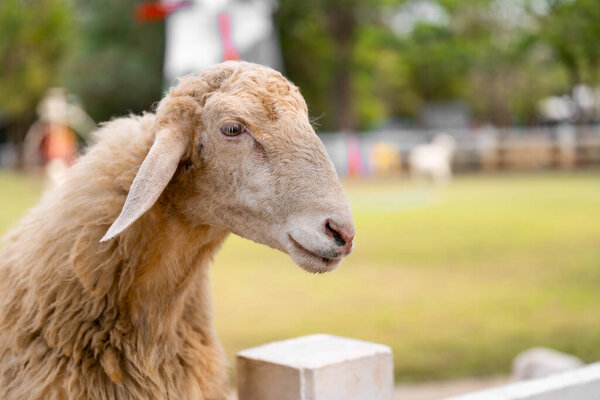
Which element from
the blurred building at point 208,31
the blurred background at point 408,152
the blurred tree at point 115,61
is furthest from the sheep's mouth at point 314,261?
the blurred tree at point 115,61

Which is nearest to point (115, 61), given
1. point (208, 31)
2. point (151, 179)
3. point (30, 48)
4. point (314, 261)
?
point (30, 48)

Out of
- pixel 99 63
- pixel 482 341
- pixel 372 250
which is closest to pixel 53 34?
pixel 99 63

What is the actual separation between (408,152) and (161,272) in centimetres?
2463

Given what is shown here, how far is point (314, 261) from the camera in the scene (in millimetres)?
2203

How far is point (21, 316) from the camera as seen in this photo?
8.05 ft

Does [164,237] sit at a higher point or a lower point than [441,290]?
lower

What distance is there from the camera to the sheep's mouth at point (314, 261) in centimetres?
219

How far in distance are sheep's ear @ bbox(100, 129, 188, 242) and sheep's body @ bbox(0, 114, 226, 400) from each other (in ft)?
0.80

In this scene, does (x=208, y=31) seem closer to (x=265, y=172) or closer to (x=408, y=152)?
(x=265, y=172)

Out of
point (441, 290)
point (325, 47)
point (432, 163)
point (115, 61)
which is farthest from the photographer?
point (325, 47)

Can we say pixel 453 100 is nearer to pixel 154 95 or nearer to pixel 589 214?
pixel 154 95

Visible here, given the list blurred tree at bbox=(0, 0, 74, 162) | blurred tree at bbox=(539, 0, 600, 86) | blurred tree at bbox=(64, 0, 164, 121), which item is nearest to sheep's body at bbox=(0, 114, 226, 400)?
blurred tree at bbox=(539, 0, 600, 86)

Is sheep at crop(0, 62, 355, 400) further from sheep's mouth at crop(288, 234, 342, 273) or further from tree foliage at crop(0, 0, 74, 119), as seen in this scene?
tree foliage at crop(0, 0, 74, 119)

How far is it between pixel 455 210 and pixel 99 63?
21168mm
